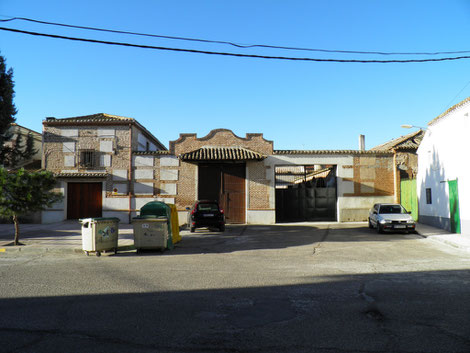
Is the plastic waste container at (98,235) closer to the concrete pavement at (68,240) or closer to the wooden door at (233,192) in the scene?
the concrete pavement at (68,240)

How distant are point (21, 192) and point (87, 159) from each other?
9647mm

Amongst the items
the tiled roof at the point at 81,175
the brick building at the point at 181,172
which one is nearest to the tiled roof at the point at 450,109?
the brick building at the point at 181,172

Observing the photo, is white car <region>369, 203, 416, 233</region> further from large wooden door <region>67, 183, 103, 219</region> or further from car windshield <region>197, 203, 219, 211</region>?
large wooden door <region>67, 183, 103, 219</region>

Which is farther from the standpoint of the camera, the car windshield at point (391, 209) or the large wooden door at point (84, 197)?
the large wooden door at point (84, 197)

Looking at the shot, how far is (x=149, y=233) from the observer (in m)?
10.6

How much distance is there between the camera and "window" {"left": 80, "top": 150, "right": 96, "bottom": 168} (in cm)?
2083

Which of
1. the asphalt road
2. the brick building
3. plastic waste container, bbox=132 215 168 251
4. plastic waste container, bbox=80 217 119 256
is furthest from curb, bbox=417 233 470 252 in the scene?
plastic waste container, bbox=80 217 119 256

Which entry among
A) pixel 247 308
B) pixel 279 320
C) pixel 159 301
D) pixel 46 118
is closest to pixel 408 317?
pixel 279 320

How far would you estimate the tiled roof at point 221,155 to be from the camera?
19703 millimetres

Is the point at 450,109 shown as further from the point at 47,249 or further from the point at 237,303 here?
the point at 47,249

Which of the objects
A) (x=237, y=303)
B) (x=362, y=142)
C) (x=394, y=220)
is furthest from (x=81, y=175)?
(x=362, y=142)

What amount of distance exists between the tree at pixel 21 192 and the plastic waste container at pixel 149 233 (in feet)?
13.3

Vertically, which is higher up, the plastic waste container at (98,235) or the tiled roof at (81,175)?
the tiled roof at (81,175)

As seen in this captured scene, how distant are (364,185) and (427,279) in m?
15.3
